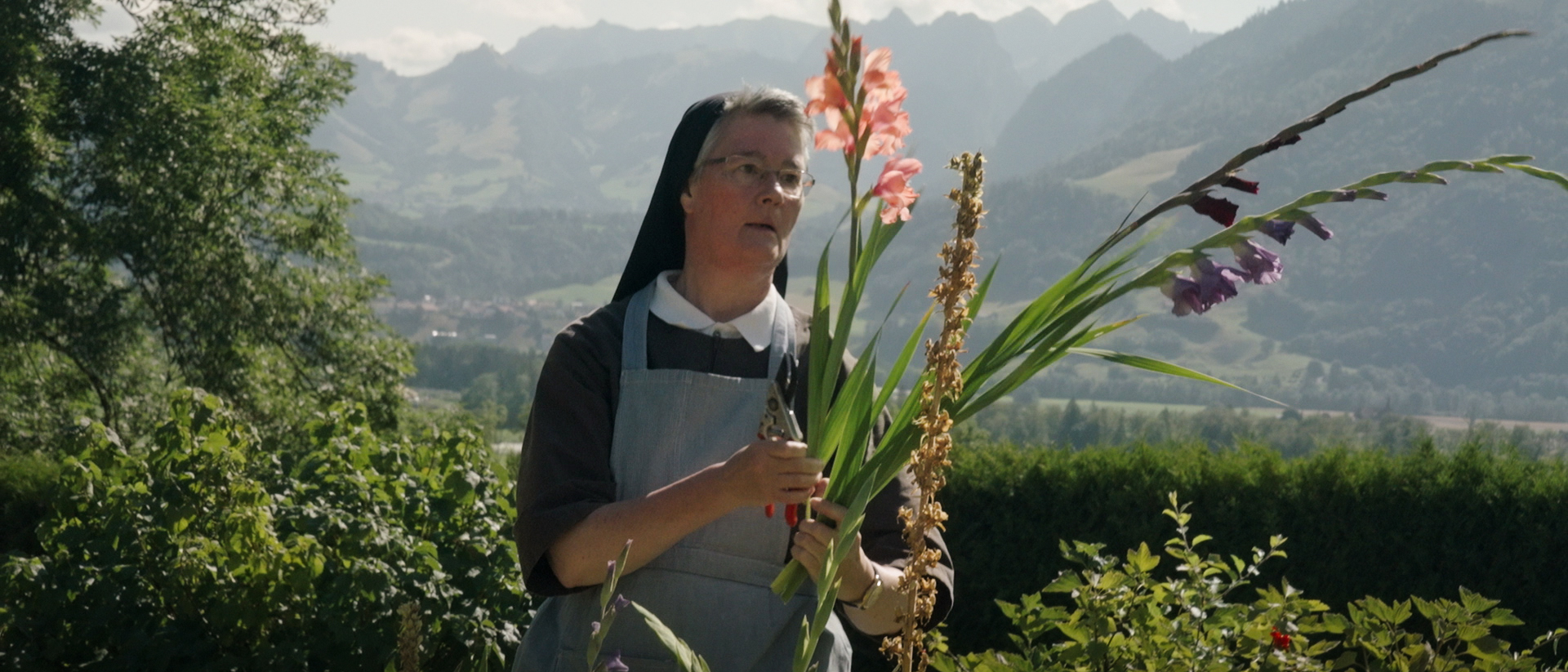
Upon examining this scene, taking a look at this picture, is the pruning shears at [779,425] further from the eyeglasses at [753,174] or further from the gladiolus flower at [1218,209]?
the eyeglasses at [753,174]

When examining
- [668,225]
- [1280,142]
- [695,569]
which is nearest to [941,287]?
[1280,142]

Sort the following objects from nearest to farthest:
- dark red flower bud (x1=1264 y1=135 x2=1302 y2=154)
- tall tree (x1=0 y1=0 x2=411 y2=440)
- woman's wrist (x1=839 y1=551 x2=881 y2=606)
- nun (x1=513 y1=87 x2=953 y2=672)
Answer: dark red flower bud (x1=1264 y1=135 x2=1302 y2=154), woman's wrist (x1=839 y1=551 x2=881 y2=606), nun (x1=513 y1=87 x2=953 y2=672), tall tree (x1=0 y1=0 x2=411 y2=440)

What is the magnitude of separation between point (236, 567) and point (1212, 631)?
8.95 feet

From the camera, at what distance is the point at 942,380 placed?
3.14 feet

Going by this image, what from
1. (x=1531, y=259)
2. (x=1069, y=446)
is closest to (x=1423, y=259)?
(x=1531, y=259)

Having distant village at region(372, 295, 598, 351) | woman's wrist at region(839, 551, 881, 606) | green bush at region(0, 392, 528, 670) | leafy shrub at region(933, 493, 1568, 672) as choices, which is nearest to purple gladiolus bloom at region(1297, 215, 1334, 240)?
woman's wrist at region(839, 551, 881, 606)

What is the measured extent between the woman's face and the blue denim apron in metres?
0.20

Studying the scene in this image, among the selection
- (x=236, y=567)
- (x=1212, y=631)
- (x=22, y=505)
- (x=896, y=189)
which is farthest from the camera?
(x=22, y=505)

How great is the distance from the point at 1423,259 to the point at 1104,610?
129212 millimetres

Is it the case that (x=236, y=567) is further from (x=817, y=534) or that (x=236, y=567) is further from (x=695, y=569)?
(x=817, y=534)

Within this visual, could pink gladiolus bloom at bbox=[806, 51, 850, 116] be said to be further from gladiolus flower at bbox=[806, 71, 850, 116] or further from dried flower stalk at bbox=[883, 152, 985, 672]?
dried flower stalk at bbox=[883, 152, 985, 672]

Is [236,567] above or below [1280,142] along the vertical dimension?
below

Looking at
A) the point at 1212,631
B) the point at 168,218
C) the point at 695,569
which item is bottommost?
the point at 1212,631

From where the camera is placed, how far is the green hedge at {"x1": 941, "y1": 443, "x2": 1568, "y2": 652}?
5875 millimetres
